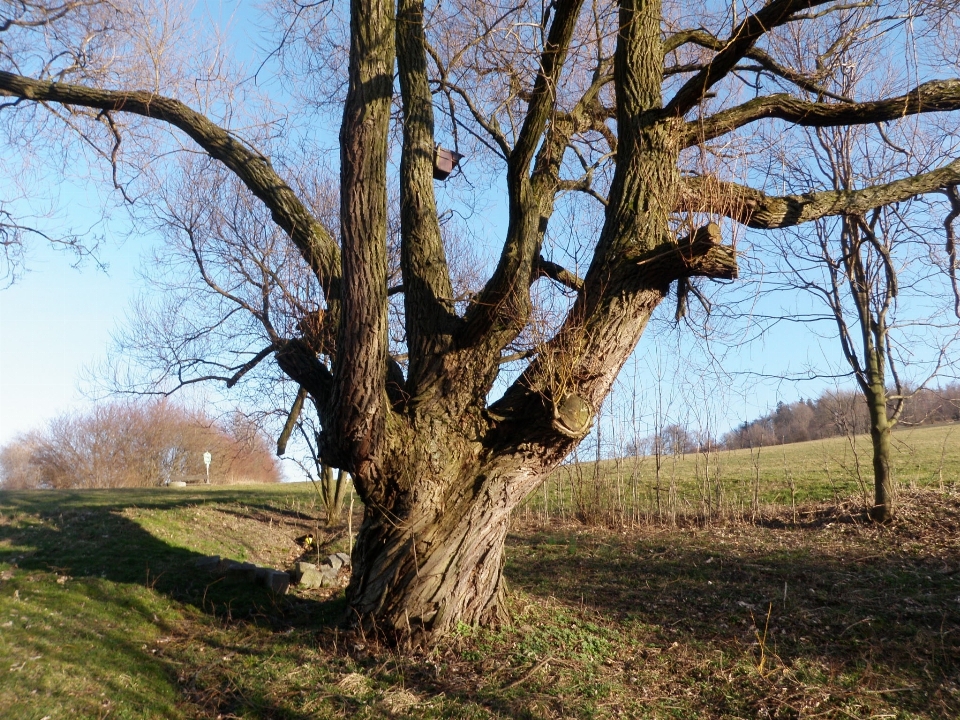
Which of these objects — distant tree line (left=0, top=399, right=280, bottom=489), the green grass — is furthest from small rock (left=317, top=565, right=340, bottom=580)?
distant tree line (left=0, top=399, right=280, bottom=489)

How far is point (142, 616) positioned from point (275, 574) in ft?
4.81

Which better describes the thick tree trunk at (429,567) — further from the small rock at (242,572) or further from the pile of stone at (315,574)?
the small rock at (242,572)

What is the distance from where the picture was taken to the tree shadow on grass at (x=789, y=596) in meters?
5.40

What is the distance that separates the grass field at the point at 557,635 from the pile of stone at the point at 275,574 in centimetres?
15

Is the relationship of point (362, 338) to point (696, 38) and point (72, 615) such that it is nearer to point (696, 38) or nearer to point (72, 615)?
point (72, 615)

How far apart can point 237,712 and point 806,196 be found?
616cm


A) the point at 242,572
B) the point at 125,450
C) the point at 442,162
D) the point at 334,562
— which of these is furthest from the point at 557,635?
the point at 125,450

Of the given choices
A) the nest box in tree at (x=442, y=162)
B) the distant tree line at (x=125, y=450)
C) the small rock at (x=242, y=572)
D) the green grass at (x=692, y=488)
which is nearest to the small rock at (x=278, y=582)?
the small rock at (x=242, y=572)

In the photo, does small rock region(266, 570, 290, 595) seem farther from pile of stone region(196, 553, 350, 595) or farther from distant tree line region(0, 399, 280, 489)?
distant tree line region(0, 399, 280, 489)

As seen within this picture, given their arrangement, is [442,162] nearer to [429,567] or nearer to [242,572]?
[429,567]

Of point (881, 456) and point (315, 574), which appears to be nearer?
point (315, 574)

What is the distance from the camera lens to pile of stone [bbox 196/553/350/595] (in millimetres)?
8031

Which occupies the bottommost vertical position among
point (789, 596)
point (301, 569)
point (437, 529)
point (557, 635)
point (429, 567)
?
point (557, 635)

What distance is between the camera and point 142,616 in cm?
702
